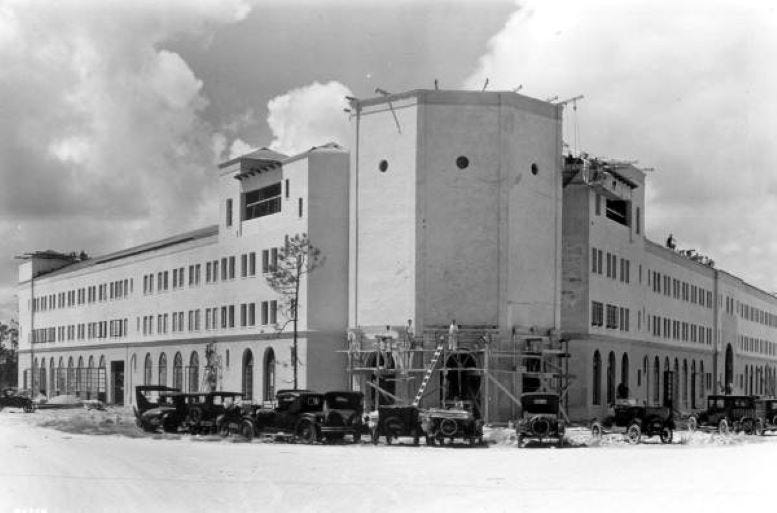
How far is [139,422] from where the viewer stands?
164ft

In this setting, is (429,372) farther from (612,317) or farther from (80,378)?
(80,378)

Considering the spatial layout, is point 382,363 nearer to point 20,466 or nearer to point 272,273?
point 272,273

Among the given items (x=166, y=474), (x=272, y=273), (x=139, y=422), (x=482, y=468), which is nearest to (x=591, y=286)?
(x=272, y=273)

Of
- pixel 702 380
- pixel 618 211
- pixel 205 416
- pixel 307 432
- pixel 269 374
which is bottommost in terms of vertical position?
pixel 702 380

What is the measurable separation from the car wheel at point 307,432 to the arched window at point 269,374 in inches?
1039

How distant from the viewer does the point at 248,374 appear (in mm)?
72438

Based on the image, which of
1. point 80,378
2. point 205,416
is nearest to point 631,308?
point 205,416

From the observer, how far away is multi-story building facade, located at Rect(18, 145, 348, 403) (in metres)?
64.3

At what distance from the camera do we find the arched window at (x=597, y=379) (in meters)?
70.4

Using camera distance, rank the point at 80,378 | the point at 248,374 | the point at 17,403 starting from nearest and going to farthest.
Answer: the point at 248,374, the point at 17,403, the point at 80,378

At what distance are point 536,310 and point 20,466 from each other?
36374 millimetres

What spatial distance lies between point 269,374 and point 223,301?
8663mm

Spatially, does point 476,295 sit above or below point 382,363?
above

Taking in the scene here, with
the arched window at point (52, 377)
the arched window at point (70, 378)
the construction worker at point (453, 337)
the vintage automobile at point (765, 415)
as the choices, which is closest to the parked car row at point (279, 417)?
the construction worker at point (453, 337)
